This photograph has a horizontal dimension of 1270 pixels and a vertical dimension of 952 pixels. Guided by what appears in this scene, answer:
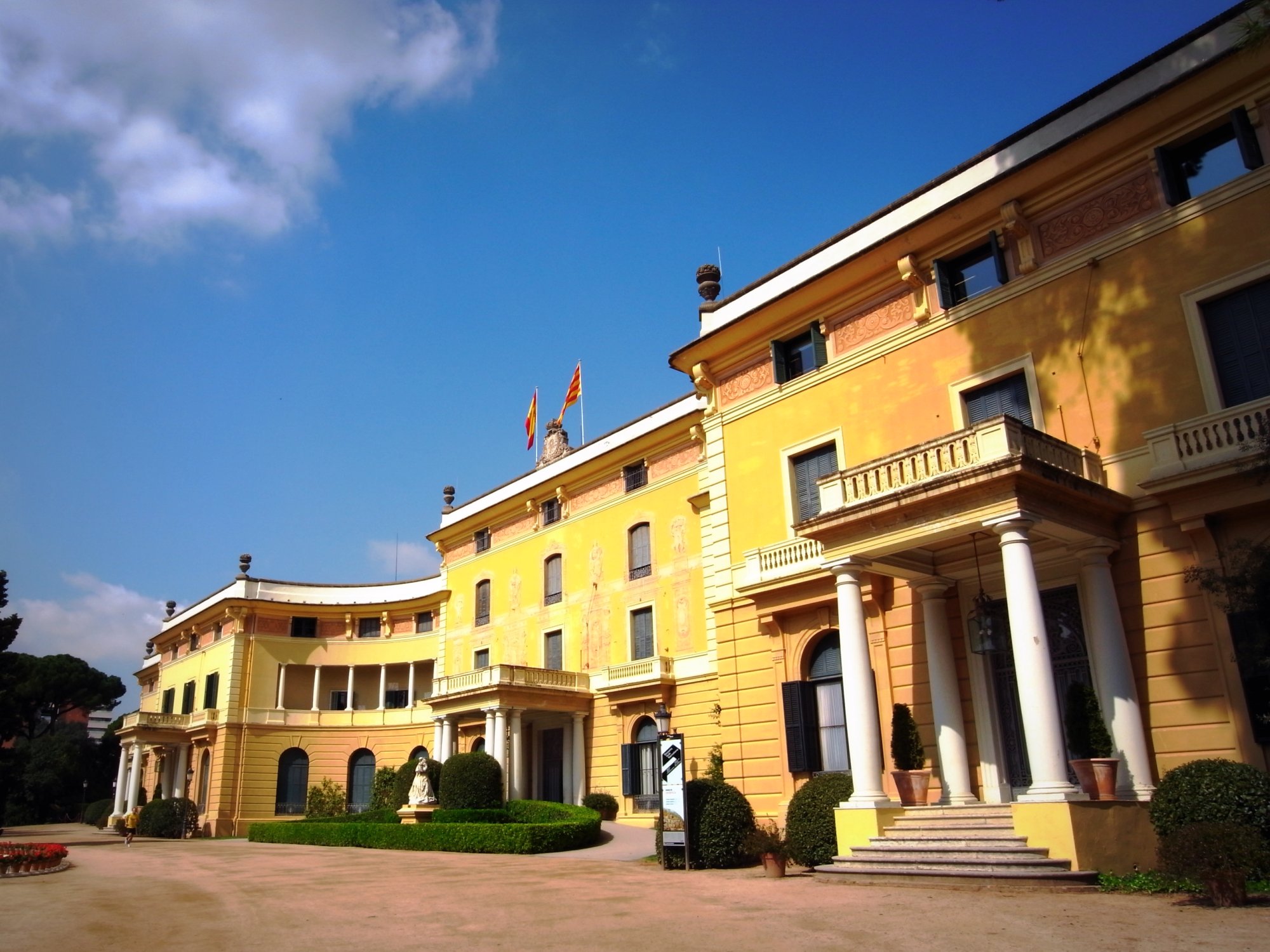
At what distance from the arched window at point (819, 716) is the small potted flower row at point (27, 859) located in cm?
1416

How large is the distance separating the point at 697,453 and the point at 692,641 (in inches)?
222

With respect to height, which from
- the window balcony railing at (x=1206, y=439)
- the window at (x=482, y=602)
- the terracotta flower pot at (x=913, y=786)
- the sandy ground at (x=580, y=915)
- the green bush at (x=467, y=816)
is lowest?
the sandy ground at (x=580, y=915)

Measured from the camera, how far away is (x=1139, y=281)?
14.2 meters

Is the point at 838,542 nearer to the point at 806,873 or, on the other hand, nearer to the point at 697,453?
the point at 806,873

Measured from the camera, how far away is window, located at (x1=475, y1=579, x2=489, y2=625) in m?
37.4

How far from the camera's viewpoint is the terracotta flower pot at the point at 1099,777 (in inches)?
473

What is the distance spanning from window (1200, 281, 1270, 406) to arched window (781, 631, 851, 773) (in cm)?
739

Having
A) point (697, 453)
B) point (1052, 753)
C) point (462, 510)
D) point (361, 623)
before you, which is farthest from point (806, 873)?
point (361, 623)

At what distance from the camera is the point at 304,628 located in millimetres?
44625

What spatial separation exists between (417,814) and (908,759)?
16.0 m

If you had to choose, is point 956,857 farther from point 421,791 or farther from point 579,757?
point 579,757

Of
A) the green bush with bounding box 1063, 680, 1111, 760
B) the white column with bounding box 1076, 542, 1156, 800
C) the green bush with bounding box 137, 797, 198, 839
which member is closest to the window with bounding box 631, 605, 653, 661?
the white column with bounding box 1076, 542, 1156, 800

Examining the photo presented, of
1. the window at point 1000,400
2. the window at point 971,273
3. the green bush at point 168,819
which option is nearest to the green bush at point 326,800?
the green bush at point 168,819

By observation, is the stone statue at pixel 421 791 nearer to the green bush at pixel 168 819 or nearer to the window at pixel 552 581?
the window at pixel 552 581
